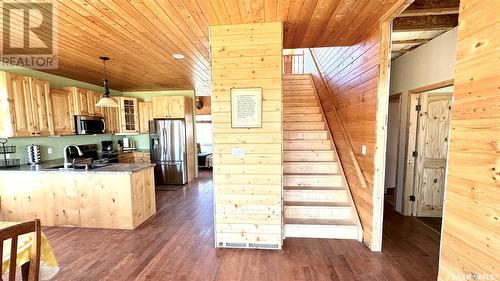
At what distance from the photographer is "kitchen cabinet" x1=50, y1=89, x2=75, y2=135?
4.04m

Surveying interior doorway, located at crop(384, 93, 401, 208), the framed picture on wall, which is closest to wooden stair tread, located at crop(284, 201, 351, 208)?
the framed picture on wall

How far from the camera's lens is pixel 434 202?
3656 mm

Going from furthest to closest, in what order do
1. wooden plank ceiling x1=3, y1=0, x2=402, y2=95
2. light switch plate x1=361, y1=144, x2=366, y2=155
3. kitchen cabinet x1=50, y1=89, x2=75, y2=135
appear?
kitchen cabinet x1=50, y1=89, x2=75, y2=135, light switch plate x1=361, y1=144, x2=366, y2=155, wooden plank ceiling x1=3, y1=0, x2=402, y2=95

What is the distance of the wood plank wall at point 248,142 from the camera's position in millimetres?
2555

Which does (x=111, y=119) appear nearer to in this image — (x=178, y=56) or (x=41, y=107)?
(x=41, y=107)

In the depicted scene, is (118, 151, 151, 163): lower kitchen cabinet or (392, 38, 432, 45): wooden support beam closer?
(392, 38, 432, 45): wooden support beam

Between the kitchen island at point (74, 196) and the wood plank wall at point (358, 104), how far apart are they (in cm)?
327

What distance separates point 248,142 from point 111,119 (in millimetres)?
4567

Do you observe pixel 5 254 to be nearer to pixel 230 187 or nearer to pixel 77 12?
pixel 230 187

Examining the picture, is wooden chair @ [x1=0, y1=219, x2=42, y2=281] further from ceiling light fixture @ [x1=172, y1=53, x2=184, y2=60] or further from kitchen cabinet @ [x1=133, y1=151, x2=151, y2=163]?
kitchen cabinet @ [x1=133, y1=151, x2=151, y2=163]

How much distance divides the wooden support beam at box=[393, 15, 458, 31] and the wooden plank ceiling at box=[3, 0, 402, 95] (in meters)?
0.66

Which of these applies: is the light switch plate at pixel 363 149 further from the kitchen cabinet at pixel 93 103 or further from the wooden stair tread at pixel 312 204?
the kitchen cabinet at pixel 93 103

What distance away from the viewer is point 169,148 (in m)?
5.71

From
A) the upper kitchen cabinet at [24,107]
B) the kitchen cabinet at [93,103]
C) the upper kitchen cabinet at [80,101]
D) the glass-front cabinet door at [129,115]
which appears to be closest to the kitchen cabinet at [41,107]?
the upper kitchen cabinet at [24,107]
